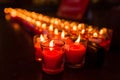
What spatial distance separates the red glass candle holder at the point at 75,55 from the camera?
2.80 feet

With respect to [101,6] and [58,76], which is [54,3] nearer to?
[101,6]

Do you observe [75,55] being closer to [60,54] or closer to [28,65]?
[60,54]

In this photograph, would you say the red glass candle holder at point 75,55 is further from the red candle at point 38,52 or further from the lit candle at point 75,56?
the red candle at point 38,52

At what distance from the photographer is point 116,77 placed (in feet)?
2.74

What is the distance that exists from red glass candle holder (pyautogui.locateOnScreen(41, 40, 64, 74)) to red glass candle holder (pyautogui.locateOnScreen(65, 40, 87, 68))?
5cm

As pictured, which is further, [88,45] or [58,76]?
Result: [88,45]

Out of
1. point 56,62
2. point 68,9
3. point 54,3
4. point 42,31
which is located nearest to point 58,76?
point 56,62

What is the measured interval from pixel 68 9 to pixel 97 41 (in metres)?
1.79

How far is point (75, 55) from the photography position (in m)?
0.85

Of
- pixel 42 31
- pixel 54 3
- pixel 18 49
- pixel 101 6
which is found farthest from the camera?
pixel 101 6

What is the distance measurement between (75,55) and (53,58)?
0.11m

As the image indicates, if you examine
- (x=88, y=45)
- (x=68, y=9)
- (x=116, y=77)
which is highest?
(x=68, y=9)

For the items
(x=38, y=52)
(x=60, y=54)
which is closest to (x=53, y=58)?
(x=60, y=54)

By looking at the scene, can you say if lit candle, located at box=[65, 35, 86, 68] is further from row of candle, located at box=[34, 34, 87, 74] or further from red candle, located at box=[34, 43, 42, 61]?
red candle, located at box=[34, 43, 42, 61]
